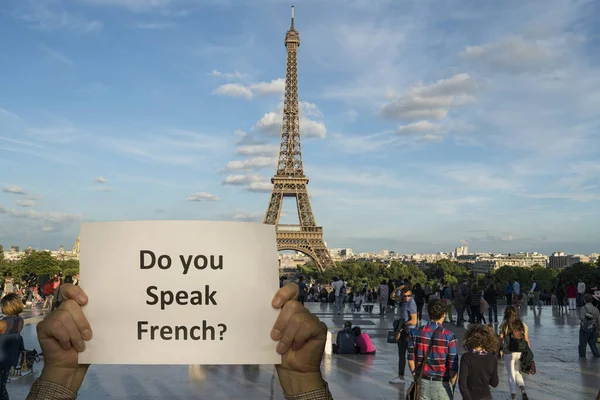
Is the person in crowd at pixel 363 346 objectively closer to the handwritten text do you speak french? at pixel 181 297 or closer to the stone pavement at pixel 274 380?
the stone pavement at pixel 274 380

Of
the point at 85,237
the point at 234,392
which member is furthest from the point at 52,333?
the point at 234,392

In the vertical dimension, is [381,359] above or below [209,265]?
below

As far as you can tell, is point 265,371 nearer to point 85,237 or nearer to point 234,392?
point 234,392

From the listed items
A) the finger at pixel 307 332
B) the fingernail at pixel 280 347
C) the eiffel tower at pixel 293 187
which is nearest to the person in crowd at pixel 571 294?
the finger at pixel 307 332

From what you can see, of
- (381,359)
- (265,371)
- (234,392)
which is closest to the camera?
(234,392)

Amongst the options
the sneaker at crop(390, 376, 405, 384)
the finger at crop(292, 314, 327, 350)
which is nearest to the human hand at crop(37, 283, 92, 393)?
the finger at crop(292, 314, 327, 350)

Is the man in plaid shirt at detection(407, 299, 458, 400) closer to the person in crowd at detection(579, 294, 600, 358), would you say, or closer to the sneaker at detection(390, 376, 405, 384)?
the sneaker at detection(390, 376, 405, 384)

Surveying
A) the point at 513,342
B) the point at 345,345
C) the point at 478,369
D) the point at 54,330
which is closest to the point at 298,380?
the point at 54,330
